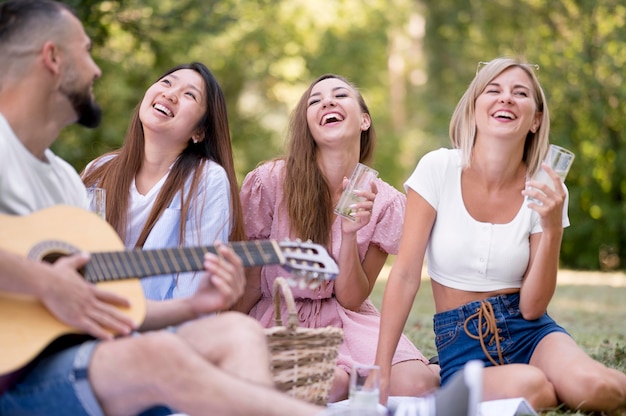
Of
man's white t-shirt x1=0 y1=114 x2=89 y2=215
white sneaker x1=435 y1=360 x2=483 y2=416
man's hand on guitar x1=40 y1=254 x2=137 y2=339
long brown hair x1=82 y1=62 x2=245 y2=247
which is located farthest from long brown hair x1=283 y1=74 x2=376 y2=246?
white sneaker x1=435 y1=360 x2=483 y2=416

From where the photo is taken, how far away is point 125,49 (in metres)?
15.2

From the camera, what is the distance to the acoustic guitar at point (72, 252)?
2537mm

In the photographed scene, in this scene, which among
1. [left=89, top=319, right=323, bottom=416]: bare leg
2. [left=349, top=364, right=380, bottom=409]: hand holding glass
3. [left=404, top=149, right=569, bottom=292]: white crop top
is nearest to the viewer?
[left=89, top=319, right=323, bottom=416]: bare leg

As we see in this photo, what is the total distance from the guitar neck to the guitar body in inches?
1.6

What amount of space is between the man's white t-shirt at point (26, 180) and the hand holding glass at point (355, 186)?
1.29 meters

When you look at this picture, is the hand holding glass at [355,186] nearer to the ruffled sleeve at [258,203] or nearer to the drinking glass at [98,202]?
the ruffled sleeve at [258,203]

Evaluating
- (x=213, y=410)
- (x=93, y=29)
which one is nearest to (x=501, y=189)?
(x=213, y=410)

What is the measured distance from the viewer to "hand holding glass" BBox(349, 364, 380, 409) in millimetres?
3121

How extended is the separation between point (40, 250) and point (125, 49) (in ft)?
42.9

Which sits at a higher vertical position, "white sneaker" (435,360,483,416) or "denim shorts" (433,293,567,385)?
"white sneaker" (435,360,483,416)

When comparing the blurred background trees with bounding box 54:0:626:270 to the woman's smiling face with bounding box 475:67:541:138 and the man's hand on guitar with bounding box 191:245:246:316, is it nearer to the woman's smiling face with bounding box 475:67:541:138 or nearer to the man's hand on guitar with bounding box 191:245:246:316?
the woman's smiling face with bounding box 475:67:541:138

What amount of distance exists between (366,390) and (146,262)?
0.98m

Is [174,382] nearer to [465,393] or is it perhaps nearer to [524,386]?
[465,393]

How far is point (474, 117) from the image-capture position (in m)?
4.16
